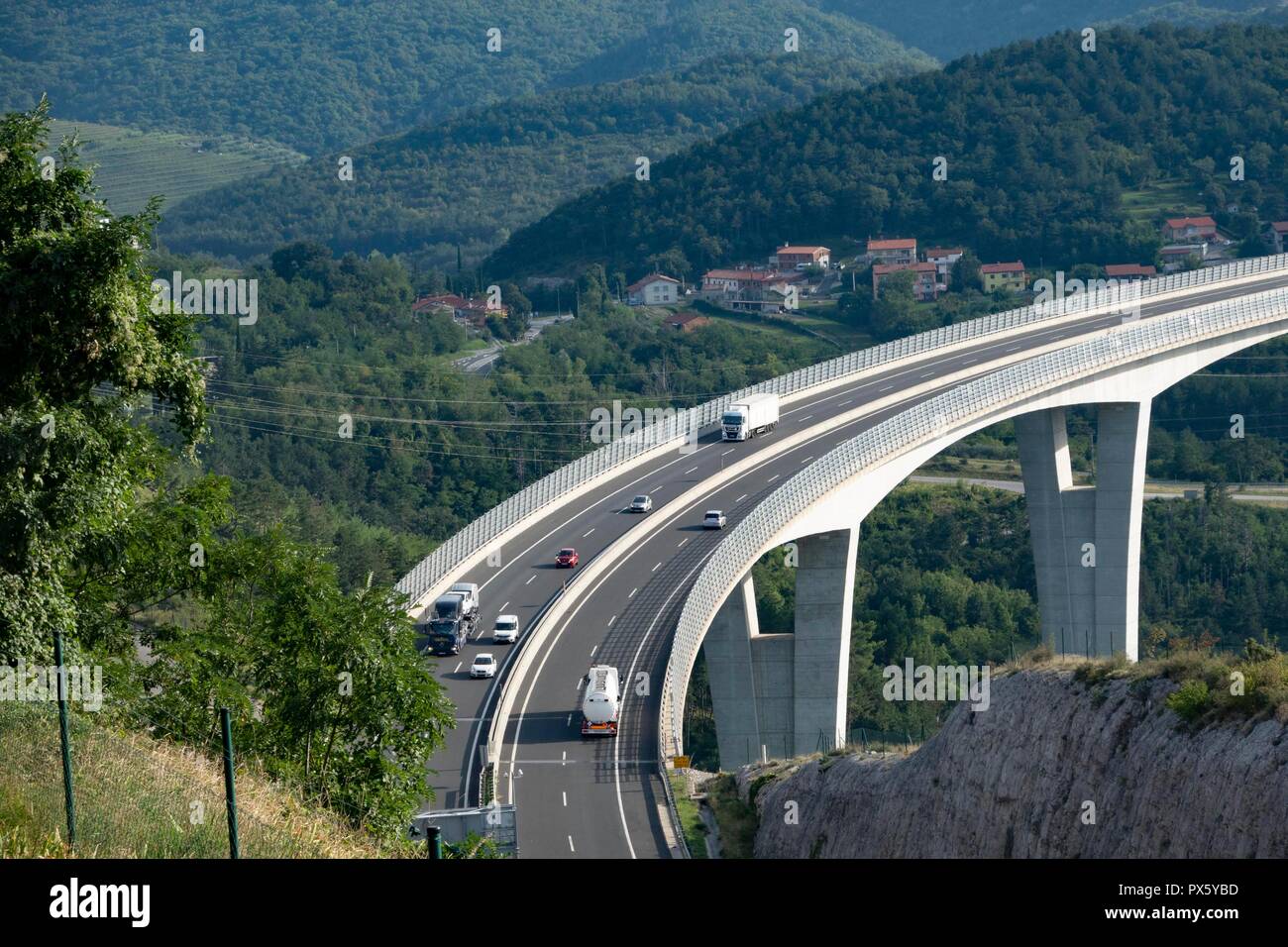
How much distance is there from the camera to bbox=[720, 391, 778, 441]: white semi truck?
78000mm

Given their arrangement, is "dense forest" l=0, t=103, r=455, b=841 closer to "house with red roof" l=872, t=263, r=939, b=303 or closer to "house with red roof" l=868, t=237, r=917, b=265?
"house with red roof" l=872, t=263, r=939, b=303

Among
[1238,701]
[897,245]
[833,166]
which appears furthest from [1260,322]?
[833,166]

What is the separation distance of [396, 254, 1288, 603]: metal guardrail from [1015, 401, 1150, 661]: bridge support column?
35.6ft

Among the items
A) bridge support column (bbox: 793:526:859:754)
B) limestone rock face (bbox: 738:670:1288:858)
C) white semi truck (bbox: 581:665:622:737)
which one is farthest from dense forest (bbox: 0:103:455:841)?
bridge support column (bbox: 793:526:859:754)

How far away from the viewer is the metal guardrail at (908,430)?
54125 mm

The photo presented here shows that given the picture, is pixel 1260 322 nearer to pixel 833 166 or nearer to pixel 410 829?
pixel 410 829

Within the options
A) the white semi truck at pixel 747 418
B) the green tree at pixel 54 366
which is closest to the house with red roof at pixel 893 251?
the white semi truck at pixel 747 418

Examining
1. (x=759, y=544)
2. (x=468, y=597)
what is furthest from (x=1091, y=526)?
(x=468, y=597)

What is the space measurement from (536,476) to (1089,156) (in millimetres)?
86498

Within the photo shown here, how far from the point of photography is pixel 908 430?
2805 inches

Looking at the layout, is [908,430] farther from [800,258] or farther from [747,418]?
[800,258]

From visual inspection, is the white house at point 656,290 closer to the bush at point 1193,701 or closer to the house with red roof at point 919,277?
the house with red roof at point 919,277

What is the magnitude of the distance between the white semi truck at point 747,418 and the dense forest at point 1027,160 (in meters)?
101

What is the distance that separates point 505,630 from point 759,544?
11.3 metres
